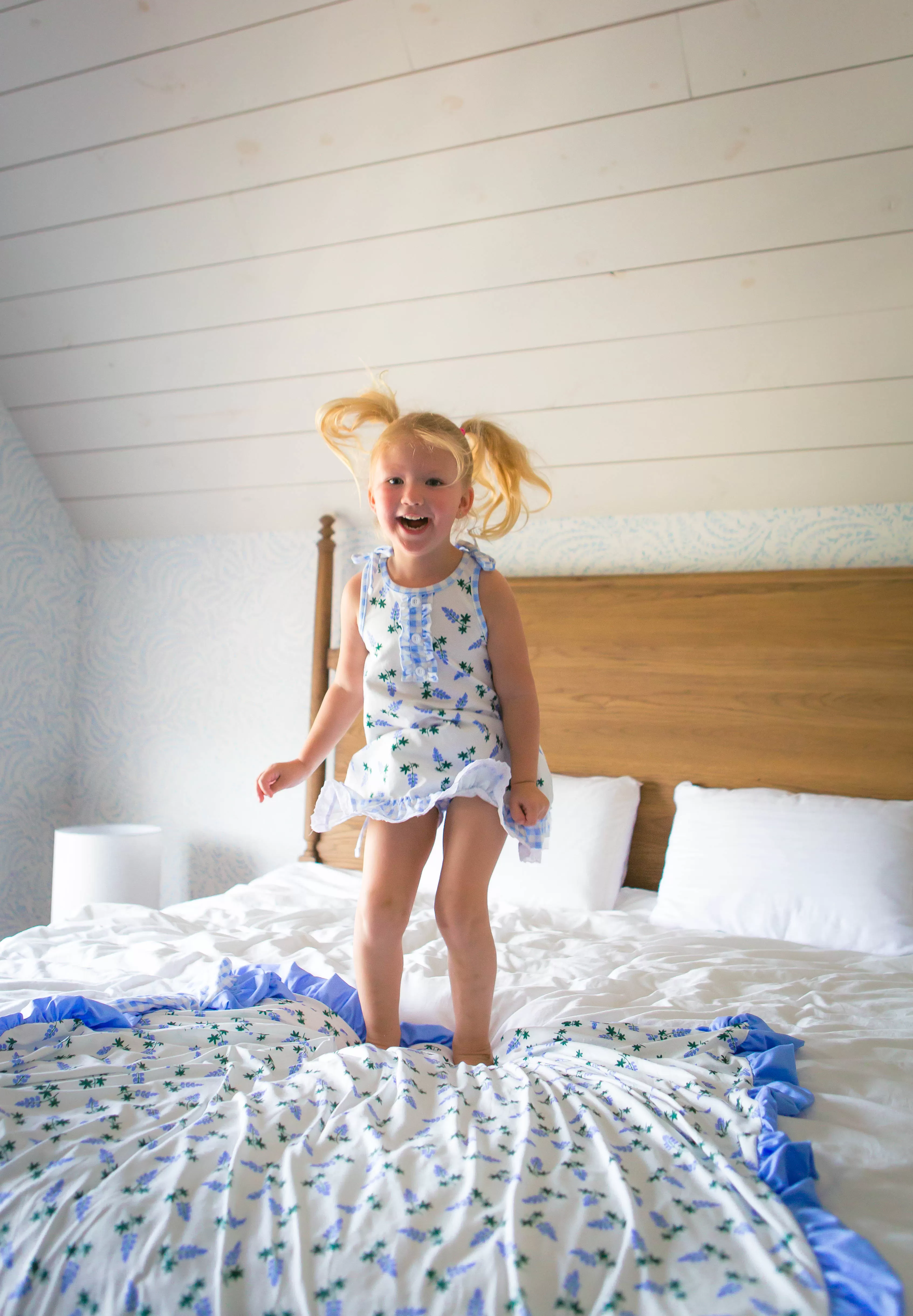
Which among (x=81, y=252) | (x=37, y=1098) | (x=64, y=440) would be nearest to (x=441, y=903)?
(x=37, y=1098)

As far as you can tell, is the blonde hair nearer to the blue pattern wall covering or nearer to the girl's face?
the girl's face

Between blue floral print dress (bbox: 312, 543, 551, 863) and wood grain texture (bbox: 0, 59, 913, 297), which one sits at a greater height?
wood grain texture (bbox: 0, 59, 913, 297)

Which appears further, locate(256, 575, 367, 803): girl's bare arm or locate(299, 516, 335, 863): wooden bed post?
locate(299, 516, 335, 863): wooden bed post

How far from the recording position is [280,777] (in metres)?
1.31

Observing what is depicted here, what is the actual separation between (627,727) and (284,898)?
3.08 ft

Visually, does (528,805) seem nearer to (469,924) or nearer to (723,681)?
(469,924)

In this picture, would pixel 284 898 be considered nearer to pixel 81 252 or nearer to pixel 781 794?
pixel 781 794

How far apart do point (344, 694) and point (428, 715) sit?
207 mm

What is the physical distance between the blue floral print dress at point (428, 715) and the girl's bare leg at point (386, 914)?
36mm

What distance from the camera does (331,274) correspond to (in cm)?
209

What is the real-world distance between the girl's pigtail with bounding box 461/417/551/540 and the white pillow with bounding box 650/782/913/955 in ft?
3.00

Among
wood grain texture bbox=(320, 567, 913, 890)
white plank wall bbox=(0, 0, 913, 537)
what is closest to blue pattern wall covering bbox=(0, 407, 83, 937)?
white plank wall bbox=(0, 0, 913, 537)

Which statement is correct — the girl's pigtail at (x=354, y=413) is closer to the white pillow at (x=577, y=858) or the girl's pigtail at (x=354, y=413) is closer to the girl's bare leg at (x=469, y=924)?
the girl's bare leg at (x=469, y=924)

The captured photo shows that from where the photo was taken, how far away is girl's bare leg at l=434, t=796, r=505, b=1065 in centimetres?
114
